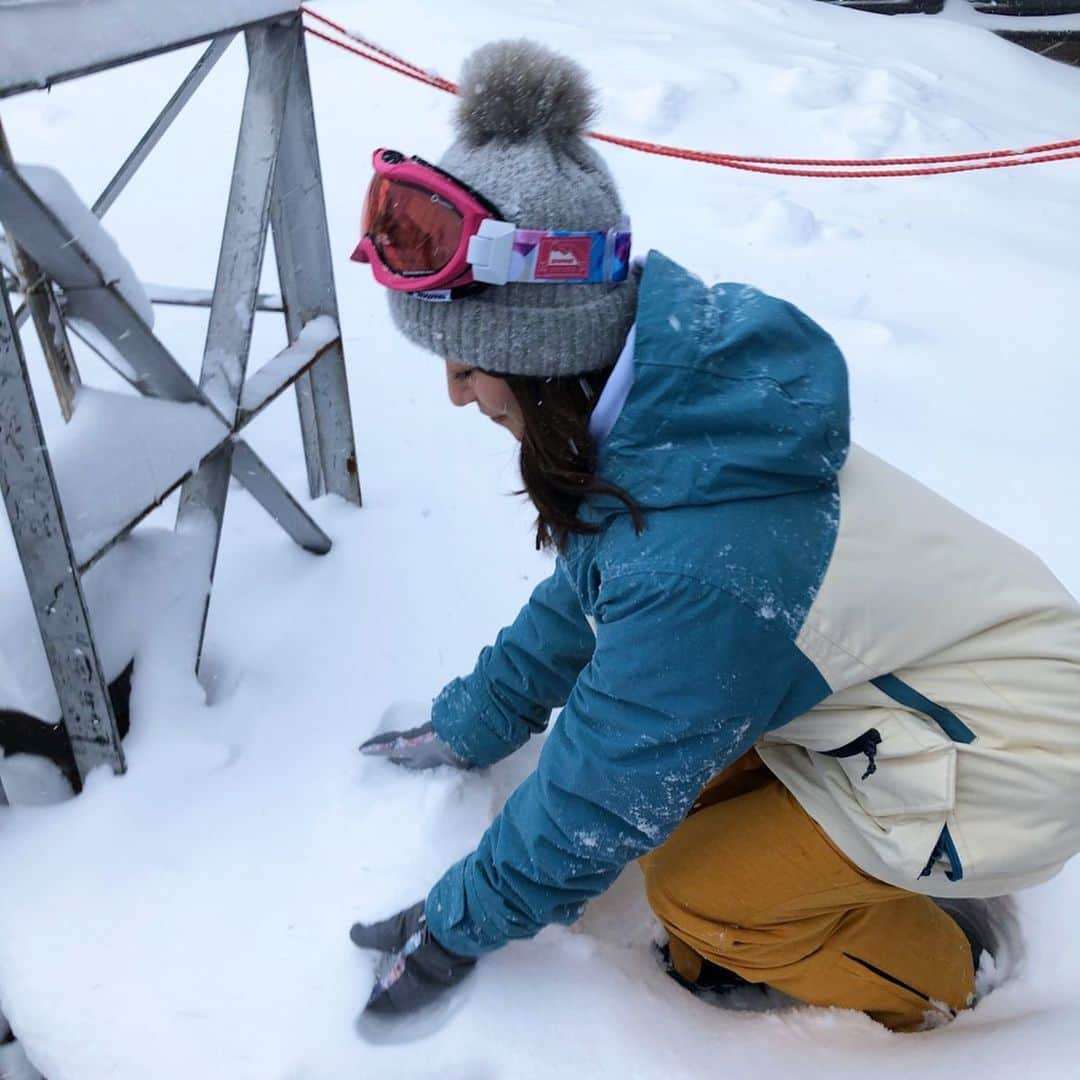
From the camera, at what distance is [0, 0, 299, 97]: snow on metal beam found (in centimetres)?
120

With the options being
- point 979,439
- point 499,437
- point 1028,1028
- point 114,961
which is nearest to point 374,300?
point 499,437

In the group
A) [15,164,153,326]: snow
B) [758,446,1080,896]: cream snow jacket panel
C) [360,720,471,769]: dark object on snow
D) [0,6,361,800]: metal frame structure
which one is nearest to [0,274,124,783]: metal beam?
[0,6,361,800]: metal frame structure

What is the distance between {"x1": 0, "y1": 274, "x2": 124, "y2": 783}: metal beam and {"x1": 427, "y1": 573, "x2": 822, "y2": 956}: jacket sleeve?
671mm

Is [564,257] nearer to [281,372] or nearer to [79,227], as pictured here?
[79,227]

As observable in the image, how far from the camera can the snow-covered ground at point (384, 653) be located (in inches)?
56.2

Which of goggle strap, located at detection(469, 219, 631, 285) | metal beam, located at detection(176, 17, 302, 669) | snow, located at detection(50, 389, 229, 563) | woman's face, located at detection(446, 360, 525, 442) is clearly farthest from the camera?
metal beam, located at detection(176, 17, 302, 669)

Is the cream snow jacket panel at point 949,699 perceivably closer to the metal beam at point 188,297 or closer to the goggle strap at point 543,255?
the goggle strap at point 543,255

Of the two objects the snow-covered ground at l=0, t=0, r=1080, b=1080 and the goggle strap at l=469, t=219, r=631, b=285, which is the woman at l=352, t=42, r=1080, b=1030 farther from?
the snow-covered ground at l=0, t=0, r=1080, b=1080

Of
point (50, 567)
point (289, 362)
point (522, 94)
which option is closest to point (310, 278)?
point (289, 362)

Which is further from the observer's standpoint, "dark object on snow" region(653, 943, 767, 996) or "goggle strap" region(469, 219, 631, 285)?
"dark object on snow" region(653, 943, 767, 996)

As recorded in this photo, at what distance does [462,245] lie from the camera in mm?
1047

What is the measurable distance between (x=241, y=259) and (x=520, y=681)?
3.20ft

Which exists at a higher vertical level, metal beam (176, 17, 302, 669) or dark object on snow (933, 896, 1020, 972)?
metal beam (176, 17, 302, 669)

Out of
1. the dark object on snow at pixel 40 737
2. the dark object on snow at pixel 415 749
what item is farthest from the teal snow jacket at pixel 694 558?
the dark object on snow at pixel 40 737
